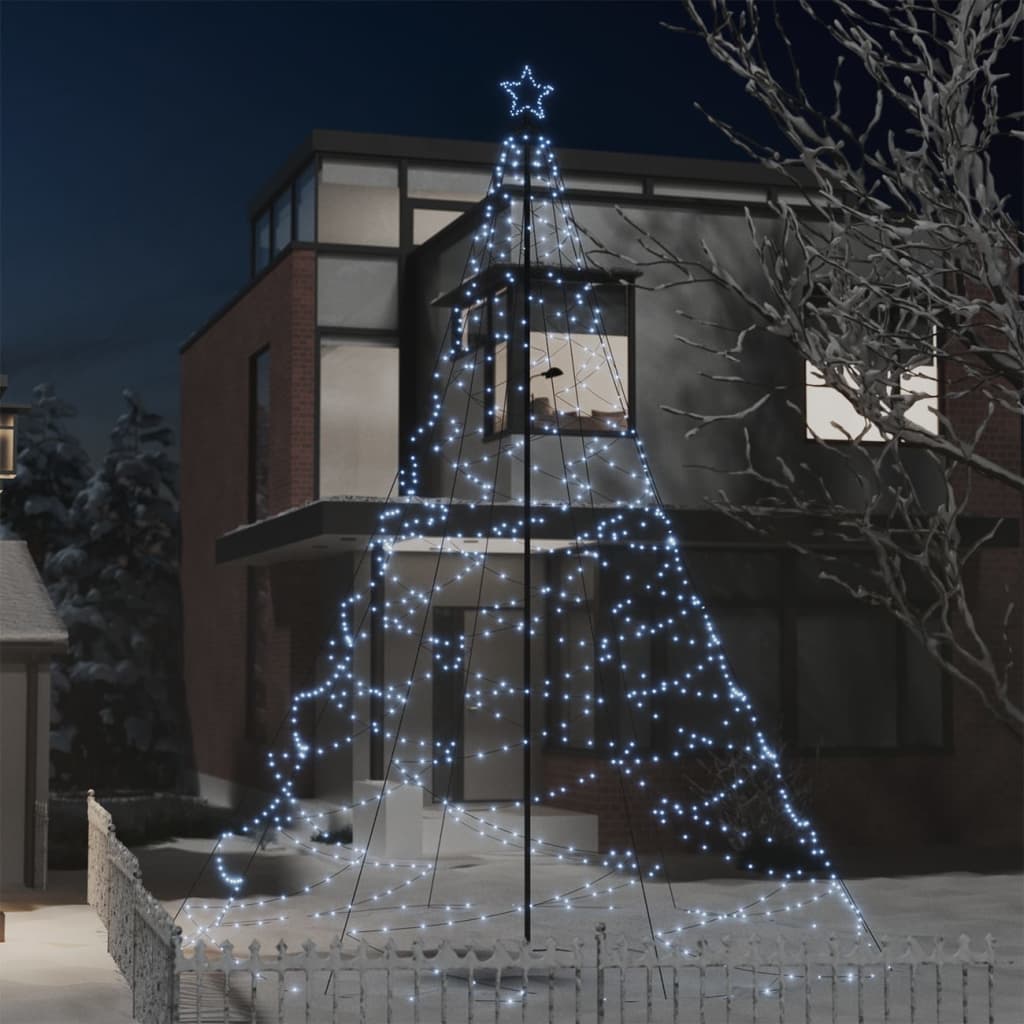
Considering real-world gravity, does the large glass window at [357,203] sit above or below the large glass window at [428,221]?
above

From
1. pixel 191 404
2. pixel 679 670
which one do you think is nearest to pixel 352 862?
pixel 679 670

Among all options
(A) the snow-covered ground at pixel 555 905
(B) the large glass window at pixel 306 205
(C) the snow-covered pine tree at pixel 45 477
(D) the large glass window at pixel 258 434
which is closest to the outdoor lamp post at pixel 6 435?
(A) the snow-covered ground at pixel 555 905

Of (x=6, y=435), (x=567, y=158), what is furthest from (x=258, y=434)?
(x=6, y=435)

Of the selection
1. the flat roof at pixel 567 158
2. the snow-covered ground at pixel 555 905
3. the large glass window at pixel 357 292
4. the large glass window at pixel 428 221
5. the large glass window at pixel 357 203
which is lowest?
the snow-covered ground at pixel 555 905

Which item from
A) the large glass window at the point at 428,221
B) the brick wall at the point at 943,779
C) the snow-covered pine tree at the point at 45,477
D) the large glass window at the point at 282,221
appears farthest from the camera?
the snow-covered pine tree at the point at 45,477

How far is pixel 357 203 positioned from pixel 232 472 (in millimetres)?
4691

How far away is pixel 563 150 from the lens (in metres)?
25.6

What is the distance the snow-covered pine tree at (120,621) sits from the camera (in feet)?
104

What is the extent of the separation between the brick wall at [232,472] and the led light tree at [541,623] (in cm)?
266

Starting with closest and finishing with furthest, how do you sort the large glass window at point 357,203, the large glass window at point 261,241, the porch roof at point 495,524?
the porch roof at point 495,524 → the large glass window at point 357,203 → the large glass window at point 261,241

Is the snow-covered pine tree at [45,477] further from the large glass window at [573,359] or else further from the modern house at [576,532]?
the large glass window at [573,359]

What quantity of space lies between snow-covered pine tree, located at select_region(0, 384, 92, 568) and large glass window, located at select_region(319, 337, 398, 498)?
476 inches

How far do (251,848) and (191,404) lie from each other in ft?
38.3

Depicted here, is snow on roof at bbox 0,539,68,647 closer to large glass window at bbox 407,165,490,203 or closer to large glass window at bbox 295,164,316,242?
large glass window at bbox 295,164,316,242
